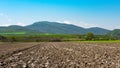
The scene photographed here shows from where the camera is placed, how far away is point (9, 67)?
1717cm

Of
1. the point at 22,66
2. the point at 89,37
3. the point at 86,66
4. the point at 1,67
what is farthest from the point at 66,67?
the point at 89,37

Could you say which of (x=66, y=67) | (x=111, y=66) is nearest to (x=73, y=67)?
(x=66, y=67)

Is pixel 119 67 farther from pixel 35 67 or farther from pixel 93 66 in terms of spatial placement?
pixel 35 67

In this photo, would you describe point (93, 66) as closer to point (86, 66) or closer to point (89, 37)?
point (86, 66)

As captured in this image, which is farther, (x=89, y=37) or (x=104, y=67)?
(x=89, y=37)

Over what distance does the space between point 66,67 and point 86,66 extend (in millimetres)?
1721

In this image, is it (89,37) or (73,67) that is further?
(89,37)

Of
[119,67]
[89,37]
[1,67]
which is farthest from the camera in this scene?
[89,37]

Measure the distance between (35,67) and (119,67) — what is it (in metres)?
6.04

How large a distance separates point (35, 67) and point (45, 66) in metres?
0.95

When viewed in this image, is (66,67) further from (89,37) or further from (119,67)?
(89,37)

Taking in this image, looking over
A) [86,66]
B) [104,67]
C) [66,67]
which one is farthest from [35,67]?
[104,67]

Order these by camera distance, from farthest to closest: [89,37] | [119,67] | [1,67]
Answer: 1. [89,37]
2. [119,67]
3. [1,67]

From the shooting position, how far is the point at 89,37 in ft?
557
